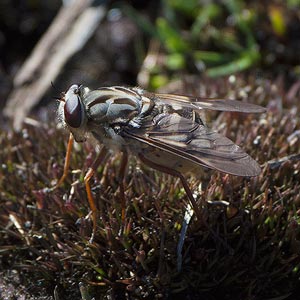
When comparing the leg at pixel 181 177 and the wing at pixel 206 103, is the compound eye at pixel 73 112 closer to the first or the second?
the leg at pixel 181 177

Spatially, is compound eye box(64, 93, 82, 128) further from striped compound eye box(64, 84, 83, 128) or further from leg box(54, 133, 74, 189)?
leg box(54, 133, 74, 189)

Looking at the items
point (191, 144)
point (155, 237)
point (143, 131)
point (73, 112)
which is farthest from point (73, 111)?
point (155, 237)

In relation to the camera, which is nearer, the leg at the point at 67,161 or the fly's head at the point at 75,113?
the fly's head at the point at 75,113

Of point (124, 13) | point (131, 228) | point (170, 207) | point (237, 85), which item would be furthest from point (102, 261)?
point (124, 13)

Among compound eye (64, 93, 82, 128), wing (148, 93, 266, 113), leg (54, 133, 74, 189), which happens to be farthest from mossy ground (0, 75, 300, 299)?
compound eye (64, 93, 82, 128)

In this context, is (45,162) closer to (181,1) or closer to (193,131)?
(193,131)

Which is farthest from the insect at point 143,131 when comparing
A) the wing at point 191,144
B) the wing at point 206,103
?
the wing at point 206,103

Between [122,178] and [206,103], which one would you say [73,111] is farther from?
[206,103]
